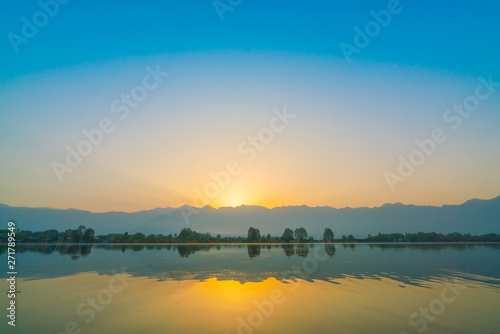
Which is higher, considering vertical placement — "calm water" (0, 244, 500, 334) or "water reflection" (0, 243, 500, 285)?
"calm water" (0, 244, 500, 334)

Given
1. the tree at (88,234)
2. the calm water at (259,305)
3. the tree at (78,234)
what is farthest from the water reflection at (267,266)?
the tree at (78,234)

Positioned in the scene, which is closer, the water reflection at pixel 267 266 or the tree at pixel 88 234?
the water reflection at pixel 267 266

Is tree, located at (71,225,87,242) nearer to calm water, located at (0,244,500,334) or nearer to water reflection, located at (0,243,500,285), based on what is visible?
water reflection, located at (0,243,500,285)

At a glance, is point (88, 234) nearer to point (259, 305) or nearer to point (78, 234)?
point (78, 234)

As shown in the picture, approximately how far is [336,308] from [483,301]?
13117 millimetres

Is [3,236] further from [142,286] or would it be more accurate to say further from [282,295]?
[282,295]

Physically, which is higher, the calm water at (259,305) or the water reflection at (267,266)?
the calm water at (259,305)

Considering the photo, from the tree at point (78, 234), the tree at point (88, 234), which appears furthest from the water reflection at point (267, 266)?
the tree at point (78, 234)

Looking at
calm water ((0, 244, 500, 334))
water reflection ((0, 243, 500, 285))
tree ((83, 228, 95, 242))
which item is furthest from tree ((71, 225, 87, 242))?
calm water ((0, 244, 500, 334))

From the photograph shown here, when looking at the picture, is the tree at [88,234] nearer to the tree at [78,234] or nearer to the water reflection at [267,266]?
the tree at [78,234]

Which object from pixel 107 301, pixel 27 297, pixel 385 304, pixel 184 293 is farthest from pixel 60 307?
pixel 385 304

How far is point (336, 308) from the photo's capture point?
18750 millimetres

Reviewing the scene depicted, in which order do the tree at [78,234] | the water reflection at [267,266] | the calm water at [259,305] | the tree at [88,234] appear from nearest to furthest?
the calm water at [259,305] → the water reflection at [267,266] → the tree at [78,234] → the tree at [88,234]

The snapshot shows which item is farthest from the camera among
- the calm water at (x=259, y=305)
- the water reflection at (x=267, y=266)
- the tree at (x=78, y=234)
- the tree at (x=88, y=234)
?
the tree at (x=88, y=234)
